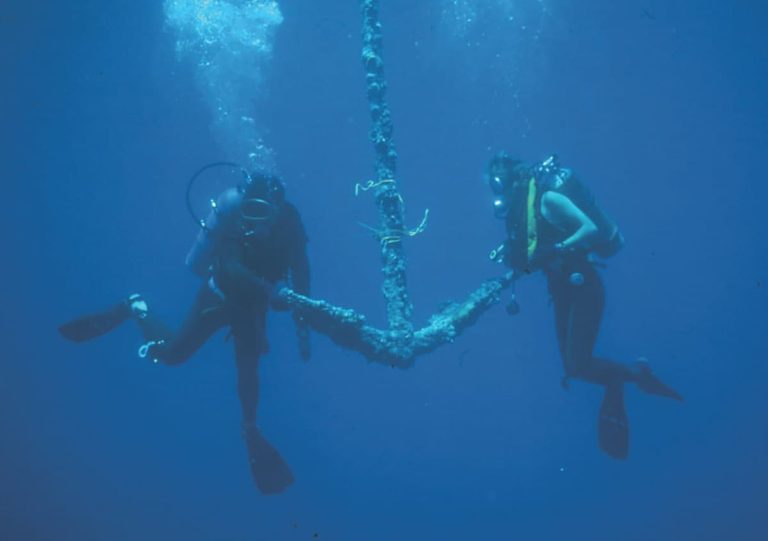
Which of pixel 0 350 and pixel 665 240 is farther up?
pixel 665 240

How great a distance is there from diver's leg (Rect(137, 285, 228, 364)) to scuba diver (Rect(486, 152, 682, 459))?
333cm

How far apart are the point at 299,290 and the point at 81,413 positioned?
1138 inches

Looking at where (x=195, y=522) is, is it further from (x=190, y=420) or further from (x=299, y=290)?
(x=299, y=290)

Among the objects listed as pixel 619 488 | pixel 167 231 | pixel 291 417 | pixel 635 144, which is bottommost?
pixel 619 488

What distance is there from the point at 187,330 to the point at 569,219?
4.66 meters

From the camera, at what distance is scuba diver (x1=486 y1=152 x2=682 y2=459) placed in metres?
5.66

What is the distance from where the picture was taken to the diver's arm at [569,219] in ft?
18.1

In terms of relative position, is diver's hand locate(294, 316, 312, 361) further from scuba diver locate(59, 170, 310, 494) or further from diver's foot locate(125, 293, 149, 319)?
diver's foot locate(125, 293, 149, 319)

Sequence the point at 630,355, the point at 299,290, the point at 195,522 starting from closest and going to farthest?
1. the point at 299,290
2. the point at 195,522
3. the point at 630,355

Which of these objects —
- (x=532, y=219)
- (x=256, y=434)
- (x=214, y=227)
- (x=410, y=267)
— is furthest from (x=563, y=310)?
(x=410, y=267)

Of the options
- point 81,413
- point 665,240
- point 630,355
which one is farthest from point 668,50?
point 81,413

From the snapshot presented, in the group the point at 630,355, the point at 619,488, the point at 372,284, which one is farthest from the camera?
the point at 630,355

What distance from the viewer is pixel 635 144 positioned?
86.8ft

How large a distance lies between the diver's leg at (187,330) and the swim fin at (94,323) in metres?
0.38
